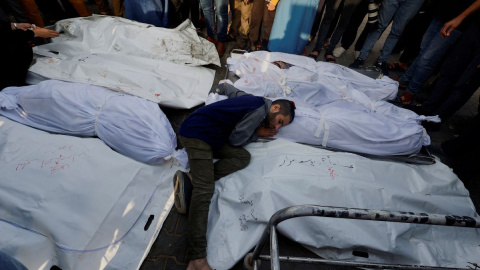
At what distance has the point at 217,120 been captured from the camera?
2174 millimetres

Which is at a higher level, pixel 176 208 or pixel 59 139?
pixel 59 139

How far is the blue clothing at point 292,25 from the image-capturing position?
3457 millimetres

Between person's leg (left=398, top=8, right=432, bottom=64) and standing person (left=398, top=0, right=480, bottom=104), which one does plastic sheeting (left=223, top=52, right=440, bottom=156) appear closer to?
standing person (left=398, top=0, right=480, bottom=104)

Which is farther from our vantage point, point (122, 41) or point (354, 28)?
point (354, 28)

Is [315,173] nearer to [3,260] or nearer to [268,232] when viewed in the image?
[268,232]

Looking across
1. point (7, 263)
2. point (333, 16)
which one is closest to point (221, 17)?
point (333, 16)

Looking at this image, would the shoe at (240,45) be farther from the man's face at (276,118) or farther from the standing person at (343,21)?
the man's face at (276,118)

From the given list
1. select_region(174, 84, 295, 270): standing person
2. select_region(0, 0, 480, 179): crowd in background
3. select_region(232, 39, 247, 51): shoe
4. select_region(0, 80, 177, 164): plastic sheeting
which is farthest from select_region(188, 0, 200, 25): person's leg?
select_region(174, 84, 295, 270): standing person

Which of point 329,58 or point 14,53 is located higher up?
point 329,58

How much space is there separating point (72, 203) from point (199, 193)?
3.00 ft

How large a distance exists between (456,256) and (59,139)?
3419 millimetres

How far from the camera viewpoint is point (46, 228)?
64.4 inches

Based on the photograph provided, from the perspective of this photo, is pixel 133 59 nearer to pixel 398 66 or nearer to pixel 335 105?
pixel 335 105

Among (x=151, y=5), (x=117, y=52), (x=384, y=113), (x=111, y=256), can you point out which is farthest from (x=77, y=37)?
(x=384, y=113)
